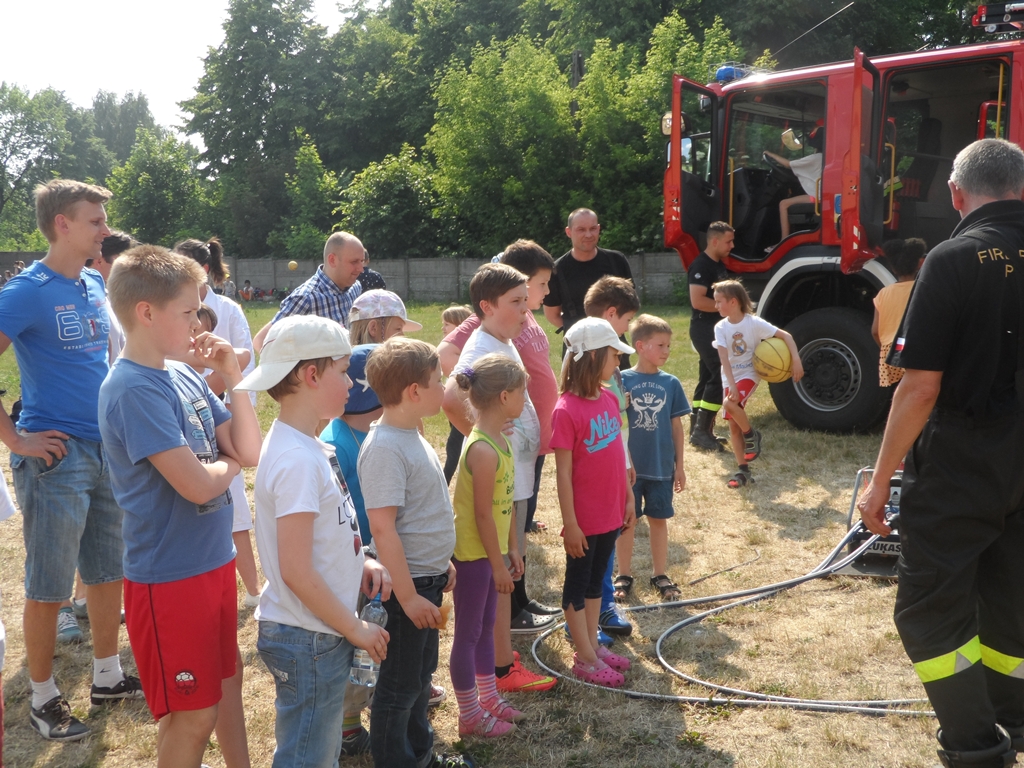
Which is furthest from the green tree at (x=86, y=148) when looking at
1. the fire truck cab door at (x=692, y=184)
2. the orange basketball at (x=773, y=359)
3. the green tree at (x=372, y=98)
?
the orange basketball at (x=773, y=359)

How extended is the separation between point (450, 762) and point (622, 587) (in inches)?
75.1

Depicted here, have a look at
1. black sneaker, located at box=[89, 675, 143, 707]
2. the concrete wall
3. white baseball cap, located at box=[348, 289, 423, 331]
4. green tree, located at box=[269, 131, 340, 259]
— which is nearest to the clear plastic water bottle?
white baseball cap, located at box=[348, 289, 423, 331]

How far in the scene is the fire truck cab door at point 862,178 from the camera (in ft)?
22.5

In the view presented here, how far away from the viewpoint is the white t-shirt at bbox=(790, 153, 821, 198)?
776cm

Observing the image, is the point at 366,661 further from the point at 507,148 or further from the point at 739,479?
the point at 507,148

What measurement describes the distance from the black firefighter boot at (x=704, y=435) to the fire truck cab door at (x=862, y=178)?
168 centimetres

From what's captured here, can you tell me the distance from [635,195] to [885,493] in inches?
824

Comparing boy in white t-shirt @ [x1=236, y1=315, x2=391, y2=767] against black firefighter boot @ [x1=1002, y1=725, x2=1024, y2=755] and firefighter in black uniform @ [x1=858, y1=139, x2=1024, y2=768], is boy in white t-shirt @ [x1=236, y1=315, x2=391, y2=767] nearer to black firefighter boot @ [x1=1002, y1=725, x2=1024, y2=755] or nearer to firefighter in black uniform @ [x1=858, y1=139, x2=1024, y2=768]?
firefighter in black uniform @ [x1=858, y1=139, x2=1024, y2=768]

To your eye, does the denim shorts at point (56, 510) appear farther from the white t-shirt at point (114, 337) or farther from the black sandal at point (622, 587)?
the black sandal at point (622, 587)

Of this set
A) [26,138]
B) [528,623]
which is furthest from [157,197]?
[528,623]

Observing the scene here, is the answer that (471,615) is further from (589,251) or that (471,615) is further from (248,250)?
(248,250)

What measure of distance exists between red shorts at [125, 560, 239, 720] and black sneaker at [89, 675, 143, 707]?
1389 mm

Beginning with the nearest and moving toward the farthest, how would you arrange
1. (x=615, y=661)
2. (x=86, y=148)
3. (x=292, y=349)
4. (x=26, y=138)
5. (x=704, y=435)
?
(x=292, y=349) < (x=615, y=661) < (x=704, y=435) < (x=26, y=138) < (x=86, y=148)

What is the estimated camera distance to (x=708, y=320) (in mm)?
7676
